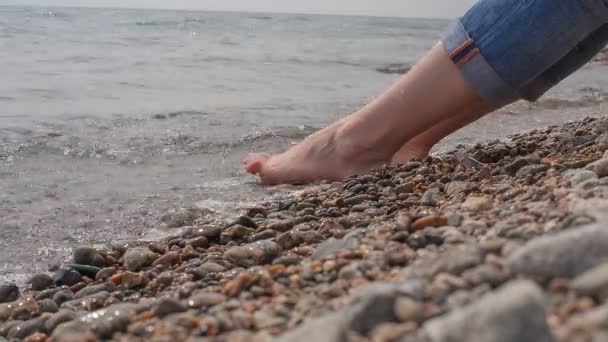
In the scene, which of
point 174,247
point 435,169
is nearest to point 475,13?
point 435,169

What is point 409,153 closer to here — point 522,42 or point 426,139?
point 426,139

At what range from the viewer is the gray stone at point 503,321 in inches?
28.2

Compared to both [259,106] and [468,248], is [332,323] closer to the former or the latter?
[468,248]

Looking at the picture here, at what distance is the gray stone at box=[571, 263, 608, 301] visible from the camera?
80 cm

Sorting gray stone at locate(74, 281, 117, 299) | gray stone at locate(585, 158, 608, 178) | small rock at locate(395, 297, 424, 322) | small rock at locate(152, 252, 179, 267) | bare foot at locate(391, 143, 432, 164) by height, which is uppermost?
bare foot at locate(391, 143, 432, 164)

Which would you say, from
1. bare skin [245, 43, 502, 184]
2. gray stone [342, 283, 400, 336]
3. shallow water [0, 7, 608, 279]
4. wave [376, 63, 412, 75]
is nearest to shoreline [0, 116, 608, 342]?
gray stone [342, 283, 400, 336]

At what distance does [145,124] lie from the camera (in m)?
5.24

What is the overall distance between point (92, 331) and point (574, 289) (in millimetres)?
855

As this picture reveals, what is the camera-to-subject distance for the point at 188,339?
104 cm

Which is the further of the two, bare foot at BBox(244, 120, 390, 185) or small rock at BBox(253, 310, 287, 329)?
bare foot at BBox(244, 120, 390, 185)

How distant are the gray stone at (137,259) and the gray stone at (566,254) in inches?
56.8

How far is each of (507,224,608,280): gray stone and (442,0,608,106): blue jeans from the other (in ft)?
4.67

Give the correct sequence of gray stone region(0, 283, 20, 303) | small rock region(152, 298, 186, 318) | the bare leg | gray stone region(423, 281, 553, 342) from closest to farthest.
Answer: gray stone region(423, 281, 553, 342), small rock region(152, 298, 186, 318), gray stone region(0, 283, 20, 303), the bare leg

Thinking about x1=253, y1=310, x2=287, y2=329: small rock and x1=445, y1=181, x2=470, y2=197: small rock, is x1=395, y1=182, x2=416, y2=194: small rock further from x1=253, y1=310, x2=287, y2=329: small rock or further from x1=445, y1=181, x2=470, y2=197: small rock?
x1=253, y1=310, x2=287, y2=329: small rock
